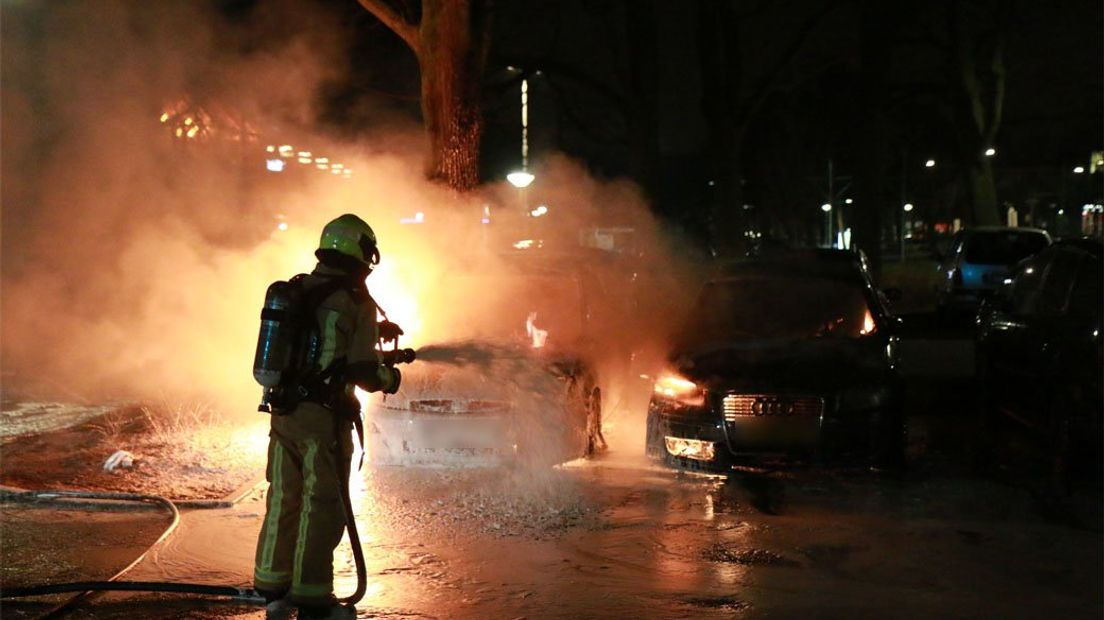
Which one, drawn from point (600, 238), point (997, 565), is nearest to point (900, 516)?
point (997, 565)

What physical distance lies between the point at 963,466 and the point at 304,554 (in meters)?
5.33

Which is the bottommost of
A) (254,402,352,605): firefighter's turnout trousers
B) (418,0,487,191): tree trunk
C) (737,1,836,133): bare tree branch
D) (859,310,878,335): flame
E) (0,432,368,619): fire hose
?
(0,432,368,619): fire hose

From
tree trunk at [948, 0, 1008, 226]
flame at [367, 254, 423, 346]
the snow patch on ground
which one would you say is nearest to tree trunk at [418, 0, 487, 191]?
flame at [367, 254, 423, 346]

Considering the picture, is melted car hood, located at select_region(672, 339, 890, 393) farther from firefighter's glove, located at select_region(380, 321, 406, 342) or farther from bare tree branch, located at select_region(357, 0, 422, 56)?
bare tree branch, located at select_region(357, 0, 422, 56)

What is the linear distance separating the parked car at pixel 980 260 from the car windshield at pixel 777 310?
1120 centimetres

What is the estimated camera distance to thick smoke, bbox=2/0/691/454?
11.5 metres

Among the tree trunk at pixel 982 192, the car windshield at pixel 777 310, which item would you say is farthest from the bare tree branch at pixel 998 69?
the car windshield at pixel 777 310

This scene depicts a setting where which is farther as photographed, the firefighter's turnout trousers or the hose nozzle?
the hose nozzle

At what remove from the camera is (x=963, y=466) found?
824 centimetres

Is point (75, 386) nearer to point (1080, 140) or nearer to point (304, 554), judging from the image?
point (304, 554)

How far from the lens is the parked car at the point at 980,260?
19.3 metres

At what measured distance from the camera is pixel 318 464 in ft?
15.8

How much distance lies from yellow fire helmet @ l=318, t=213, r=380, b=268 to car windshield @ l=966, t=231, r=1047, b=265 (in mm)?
16451

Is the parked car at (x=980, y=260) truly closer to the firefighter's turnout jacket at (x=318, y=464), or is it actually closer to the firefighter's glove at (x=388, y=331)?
the firefighter's glove at (x=388, y=331)
